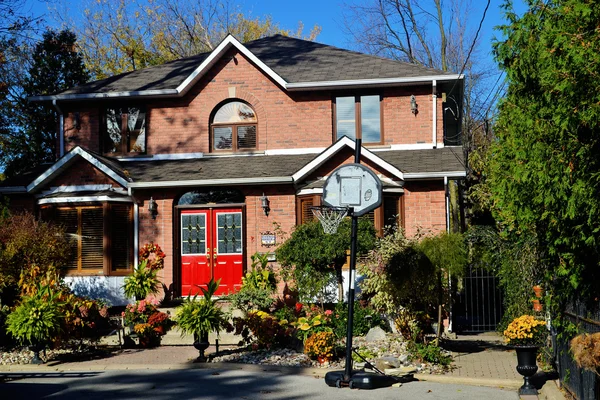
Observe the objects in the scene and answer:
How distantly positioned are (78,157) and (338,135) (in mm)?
7016

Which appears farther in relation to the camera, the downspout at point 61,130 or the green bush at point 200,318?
the downspout at point 61,130

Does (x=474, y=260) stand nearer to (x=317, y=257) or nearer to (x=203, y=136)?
(x=317, y=257)

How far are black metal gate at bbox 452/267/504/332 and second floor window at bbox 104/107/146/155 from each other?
999 cm

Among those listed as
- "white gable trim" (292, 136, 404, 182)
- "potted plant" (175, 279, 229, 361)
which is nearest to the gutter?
"white gable trim" (292, 136, 404, 182)

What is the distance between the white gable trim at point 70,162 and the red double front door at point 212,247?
80.8 inches

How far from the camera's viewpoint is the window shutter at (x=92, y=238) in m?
19.3

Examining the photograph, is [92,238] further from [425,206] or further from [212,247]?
[425,206]

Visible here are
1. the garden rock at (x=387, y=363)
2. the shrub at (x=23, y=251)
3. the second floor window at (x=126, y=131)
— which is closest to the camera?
the garden rock at (x=387, y=363)

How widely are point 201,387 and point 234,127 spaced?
421 inches

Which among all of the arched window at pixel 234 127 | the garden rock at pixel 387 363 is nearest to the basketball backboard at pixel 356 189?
the garden rock at pixel 387 363

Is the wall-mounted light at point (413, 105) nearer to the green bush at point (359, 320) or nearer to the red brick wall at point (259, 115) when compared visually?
the red brick wall at point (259, 115)

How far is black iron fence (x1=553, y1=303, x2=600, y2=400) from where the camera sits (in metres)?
8.11

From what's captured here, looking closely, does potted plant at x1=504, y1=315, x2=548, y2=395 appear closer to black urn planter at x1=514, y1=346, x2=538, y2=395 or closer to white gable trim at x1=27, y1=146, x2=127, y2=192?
black urn planter at x1=514, y1=346, x2=538, y2=395

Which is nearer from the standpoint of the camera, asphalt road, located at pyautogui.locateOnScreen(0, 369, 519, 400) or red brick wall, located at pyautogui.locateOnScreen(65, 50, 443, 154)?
asphalt road, located at pyautogui.locateOnScreen(0, 369, 519, 400)
